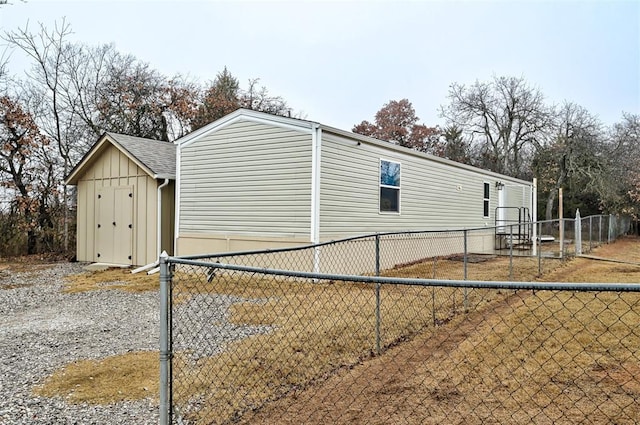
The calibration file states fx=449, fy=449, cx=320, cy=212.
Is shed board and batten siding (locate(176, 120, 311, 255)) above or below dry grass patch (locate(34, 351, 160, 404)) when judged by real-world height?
above

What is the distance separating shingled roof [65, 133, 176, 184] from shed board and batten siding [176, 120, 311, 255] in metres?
0.83

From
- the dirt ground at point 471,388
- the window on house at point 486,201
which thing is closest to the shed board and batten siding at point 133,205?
the dirt ground at point 471,388

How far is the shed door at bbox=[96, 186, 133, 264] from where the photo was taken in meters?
11.5

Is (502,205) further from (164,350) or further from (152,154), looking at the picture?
(164,350)

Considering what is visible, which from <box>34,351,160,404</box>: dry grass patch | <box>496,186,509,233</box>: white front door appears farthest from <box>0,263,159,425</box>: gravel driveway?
<box>496,186,509,233</box>: white front door

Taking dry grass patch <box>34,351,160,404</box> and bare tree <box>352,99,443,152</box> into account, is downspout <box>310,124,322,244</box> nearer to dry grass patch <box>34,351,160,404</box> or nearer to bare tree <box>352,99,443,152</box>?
dry grass patch <box>34,351,160,404</box>

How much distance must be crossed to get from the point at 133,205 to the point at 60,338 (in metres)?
6.91

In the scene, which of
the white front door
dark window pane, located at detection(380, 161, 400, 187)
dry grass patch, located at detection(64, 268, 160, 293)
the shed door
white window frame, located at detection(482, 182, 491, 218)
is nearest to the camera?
dry grass patch, located at detection(64, 268, 160, 293)

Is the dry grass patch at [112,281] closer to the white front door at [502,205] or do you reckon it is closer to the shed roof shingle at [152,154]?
the shed roof shingle at [152,154]

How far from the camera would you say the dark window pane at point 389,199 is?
1011cm

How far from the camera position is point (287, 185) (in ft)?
28.8

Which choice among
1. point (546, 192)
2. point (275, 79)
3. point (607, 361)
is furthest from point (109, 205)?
point (546, 192)

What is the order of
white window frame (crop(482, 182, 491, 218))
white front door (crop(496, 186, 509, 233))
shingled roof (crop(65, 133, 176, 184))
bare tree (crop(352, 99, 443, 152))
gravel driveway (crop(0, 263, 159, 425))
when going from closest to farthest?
gravel driveway (crop(0, 263, 159, 425)) < shingled roof (crop(65, 133, 176, 184)) < white window frame (crop(482, 182, 491, 218)) < white front door (crop(496, 186, 509, 233)) < bare tree (crop(352, 99, 443, 152))

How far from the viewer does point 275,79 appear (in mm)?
27281
